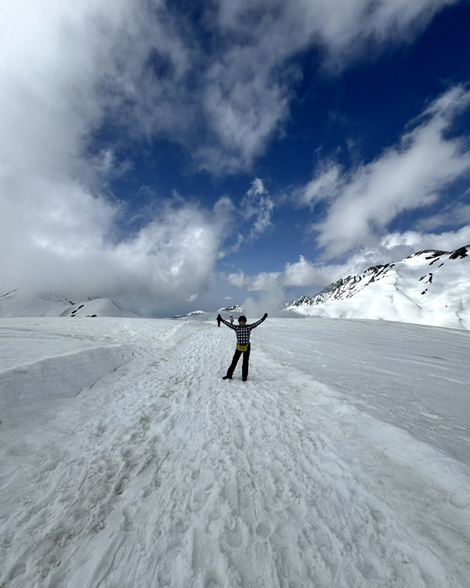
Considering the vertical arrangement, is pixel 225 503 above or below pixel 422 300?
below

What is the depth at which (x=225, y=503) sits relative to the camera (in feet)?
12.0

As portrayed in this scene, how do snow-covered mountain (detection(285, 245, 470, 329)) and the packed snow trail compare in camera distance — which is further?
snow-covered mountain (detection(285, 245, 470, 329))

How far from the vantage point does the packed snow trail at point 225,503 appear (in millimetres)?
2719

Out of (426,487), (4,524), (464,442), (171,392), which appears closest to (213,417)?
(171,392)

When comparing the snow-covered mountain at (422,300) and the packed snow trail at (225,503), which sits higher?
the snow-covered mountain at (422,300)

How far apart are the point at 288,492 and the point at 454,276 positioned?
216m

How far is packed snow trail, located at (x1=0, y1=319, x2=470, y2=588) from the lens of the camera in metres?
2.72

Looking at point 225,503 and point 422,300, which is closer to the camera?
point 225,503

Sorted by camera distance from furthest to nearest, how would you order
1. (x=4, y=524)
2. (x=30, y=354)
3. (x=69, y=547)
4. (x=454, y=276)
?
(x=454, y=276), (x=30, y=354), (x=4, y=524), (x=69, y=547)

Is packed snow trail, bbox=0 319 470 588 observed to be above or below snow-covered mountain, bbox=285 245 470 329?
below

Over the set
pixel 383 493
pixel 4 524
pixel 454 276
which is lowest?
pixel 383 493

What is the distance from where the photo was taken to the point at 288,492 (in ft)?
12.7

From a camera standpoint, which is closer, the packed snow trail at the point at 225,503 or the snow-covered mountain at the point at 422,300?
the packed snow trail at the point at 225,503

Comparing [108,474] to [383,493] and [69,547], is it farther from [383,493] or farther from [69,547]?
[383,493]
